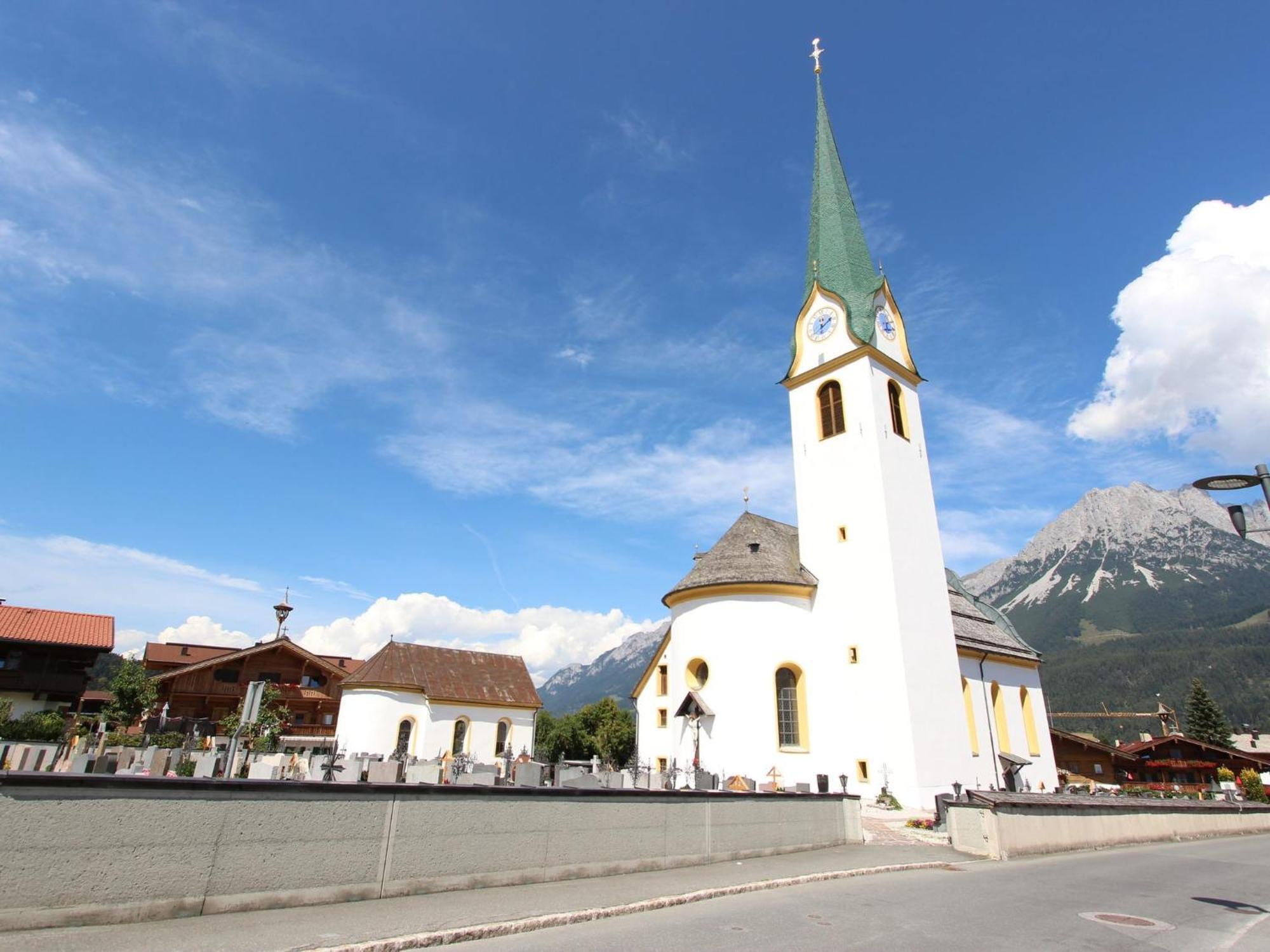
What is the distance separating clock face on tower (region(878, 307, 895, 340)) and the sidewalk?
25307 millimetres

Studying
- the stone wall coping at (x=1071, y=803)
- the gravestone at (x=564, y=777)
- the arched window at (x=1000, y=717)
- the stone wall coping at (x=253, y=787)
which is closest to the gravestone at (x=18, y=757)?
the stone wall coping at (x=253, y=787)

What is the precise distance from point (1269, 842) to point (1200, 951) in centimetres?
2094

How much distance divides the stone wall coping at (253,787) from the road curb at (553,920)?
1.78 metres

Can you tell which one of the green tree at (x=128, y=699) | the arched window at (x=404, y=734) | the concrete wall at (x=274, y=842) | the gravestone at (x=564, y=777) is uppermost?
the green tree at (x=128, y=699)

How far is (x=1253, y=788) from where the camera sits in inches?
1455

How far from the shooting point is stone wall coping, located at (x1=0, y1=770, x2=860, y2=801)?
5953mm

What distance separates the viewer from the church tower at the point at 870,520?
969 inches

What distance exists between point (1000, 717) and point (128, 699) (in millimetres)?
42667

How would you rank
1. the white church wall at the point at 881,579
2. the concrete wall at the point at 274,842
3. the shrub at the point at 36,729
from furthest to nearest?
the shrub at the point at 36,729 < the white church wall at the point at 881,579 < the concrete wall at the point at 274,842

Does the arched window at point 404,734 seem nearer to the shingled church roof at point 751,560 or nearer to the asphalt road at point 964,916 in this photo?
the shingled church roof at point 751,560

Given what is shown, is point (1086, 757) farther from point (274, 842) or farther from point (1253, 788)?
point (274, 842)

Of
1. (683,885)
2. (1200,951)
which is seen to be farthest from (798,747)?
(1200,951)

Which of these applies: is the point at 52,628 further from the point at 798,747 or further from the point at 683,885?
the point at 683,885

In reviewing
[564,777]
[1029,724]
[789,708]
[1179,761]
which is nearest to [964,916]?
[564,777]
